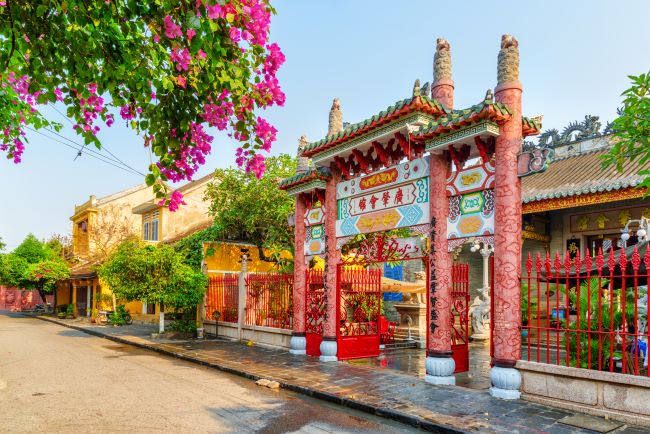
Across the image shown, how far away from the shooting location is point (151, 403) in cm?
754

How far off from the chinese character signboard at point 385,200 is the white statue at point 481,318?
6.73 meters

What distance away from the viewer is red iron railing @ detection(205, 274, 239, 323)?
16.6 metres

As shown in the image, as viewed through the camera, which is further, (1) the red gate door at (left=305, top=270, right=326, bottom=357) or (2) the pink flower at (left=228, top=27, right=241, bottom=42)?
(1) the red gate door at (left=305, top=270, right=326, bottom=357)

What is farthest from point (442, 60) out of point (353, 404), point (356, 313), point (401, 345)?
point (401, 345)

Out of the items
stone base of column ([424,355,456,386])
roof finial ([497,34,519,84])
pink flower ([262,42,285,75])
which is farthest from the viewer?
stone base of column ([424,355,456,386])

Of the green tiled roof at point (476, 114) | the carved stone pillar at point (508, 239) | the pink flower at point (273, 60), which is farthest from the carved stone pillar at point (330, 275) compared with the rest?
the pink flower at point (273, 60)

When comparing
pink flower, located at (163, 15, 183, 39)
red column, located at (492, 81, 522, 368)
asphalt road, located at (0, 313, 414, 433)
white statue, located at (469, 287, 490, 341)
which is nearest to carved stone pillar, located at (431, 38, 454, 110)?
red column, located at (492, 81, 522, 368)

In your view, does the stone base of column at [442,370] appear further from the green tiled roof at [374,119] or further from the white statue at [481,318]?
the white statue at [481,318]

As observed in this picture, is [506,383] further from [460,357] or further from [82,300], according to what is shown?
[82,300]

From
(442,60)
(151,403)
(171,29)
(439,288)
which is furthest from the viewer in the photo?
(442,60)

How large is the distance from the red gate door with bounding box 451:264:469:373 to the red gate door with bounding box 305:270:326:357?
3356 millimetres

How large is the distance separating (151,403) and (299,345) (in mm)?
5461

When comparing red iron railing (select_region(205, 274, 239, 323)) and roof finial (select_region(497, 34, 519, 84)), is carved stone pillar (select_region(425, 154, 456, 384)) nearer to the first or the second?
roof finial (select_region(497, 34, 519, 84))

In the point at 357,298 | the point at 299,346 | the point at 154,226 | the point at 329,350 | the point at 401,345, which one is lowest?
the point at 401,345
